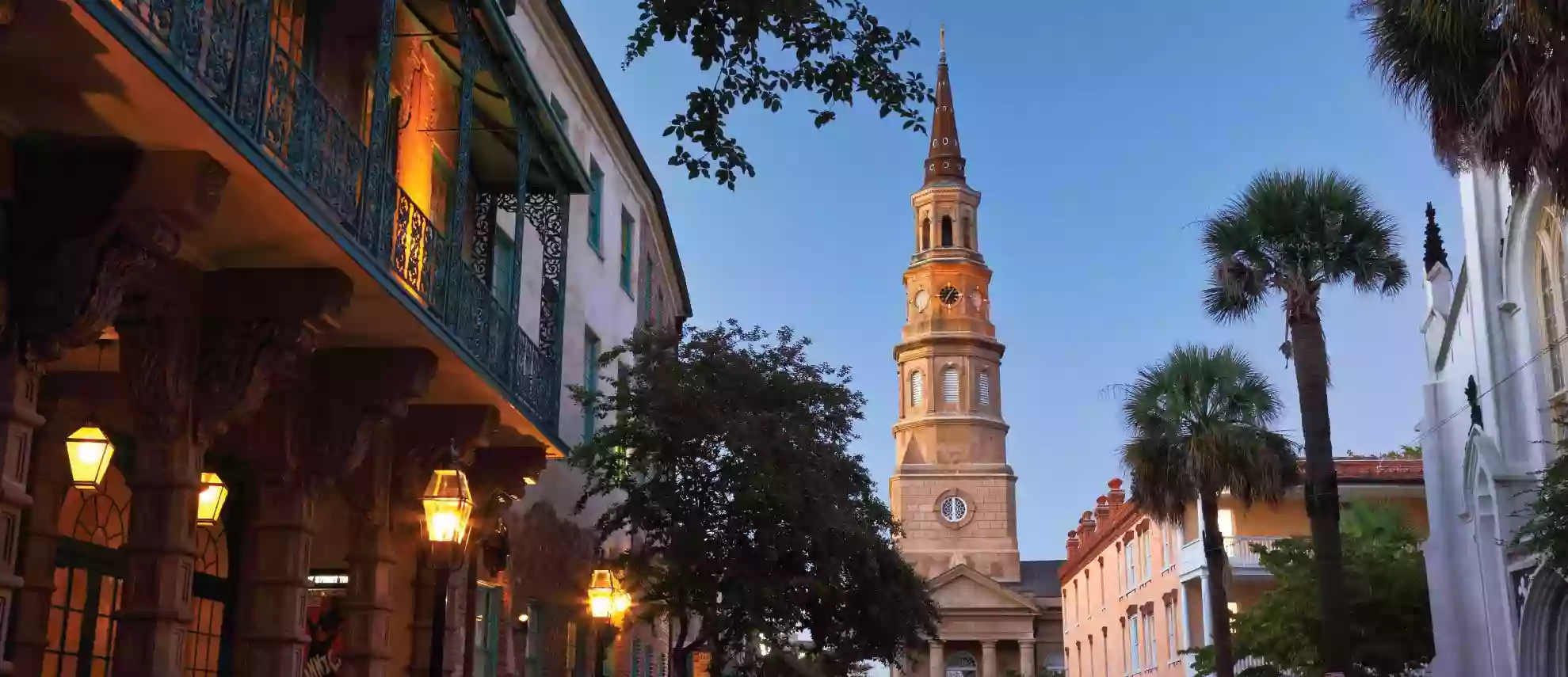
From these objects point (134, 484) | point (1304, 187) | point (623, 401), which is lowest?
point (134, 484)

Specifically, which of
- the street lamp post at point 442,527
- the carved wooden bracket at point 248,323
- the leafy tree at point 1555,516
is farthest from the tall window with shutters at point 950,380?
the carved wooden bracket at point 248,323

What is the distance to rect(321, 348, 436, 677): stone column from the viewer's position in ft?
39.6

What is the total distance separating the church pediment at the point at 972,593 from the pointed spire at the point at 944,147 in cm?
2522

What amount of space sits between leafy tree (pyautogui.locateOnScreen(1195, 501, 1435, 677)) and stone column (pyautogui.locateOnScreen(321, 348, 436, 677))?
877 inches

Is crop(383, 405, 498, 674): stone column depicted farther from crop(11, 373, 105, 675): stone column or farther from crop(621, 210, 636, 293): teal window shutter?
crop(621, 210, 636, 293): teal window shutter

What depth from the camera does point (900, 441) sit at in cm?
9038

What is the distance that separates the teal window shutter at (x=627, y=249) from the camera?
27453 millimetres

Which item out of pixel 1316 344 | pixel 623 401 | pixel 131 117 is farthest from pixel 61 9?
pixel 1316 344

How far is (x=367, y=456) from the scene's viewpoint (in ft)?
45.0

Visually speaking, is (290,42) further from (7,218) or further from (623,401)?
(623,401)

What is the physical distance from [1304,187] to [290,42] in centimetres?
1711

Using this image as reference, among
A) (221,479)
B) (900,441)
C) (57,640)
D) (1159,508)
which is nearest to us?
(57,640)

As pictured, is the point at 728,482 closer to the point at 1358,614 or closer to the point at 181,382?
the point at 181,382

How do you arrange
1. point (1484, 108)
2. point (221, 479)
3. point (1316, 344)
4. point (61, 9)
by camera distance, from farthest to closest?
point (1316, 344) < point (1484, 108) < point (221, 479) < point (61, 9)
